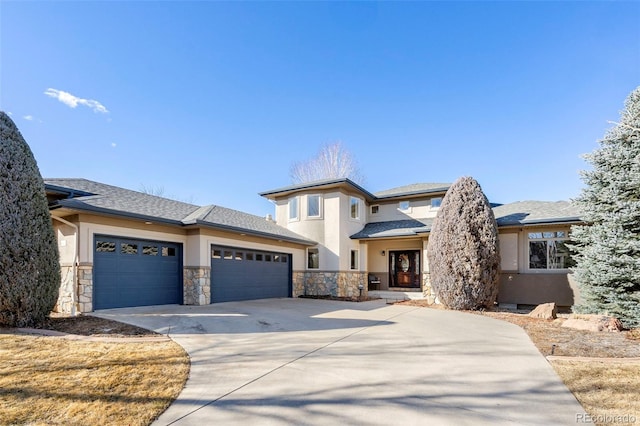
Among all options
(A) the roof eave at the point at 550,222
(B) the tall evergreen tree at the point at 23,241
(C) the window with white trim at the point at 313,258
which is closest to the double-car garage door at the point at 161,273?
(B) the tall evergreen tree at the point at 23,241

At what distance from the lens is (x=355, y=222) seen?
17.2 meters

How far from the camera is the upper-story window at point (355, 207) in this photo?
17066mm

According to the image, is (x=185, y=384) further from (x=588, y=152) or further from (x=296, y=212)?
(x=296, y=212)

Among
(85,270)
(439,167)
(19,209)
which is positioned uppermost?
(439,167)

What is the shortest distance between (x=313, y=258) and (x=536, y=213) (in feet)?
32.2

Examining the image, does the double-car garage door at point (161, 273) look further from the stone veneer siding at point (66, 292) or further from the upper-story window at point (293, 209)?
the upper-story window at point (293, 209)

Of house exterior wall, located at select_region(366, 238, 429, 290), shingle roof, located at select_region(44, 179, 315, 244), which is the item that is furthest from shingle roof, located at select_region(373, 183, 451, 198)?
shingle roof, located at select_region(44, 179, 315, 244)

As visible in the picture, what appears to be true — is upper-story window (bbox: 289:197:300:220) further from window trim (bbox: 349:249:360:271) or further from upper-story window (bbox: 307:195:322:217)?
window trim (bbox: 349:249:360:271)

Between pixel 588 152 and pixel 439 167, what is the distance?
1285cm

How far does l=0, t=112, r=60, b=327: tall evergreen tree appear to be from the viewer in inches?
255

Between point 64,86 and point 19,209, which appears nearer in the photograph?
point 19,209

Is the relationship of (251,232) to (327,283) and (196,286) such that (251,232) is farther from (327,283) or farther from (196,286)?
(327,283)

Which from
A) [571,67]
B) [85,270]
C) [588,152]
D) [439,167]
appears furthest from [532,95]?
[85,270]

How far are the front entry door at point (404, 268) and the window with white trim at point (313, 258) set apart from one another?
4.35 metres
